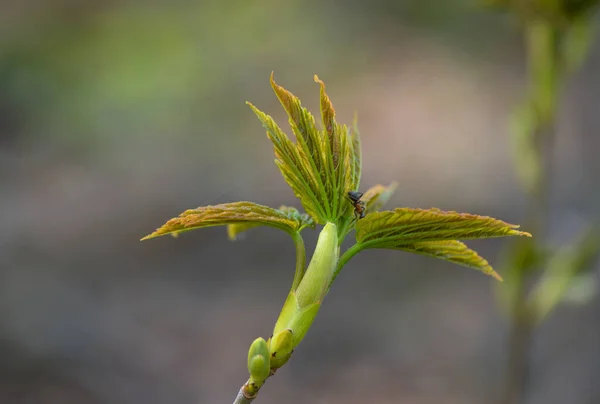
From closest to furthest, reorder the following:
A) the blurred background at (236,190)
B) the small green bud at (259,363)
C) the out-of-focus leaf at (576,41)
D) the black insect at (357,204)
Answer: the small green bud at (259,363), the black insect at (357,204), the out-of-focus leaf at (576,41), the blurred background at (236,190)

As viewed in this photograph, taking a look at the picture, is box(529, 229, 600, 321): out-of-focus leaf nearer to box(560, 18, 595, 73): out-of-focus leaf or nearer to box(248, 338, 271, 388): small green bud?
box(560, 18, 595, 73): out-of-focus leaf

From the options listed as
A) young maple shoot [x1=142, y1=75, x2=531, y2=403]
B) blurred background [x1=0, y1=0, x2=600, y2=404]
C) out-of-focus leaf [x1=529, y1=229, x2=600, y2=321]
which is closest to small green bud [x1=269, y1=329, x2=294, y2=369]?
young maple shoot [x1=142, y1=75, x2=531, y2=403]

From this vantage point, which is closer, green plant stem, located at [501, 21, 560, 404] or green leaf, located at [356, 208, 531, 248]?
green leaf, located at [356, 208, 531, 248]

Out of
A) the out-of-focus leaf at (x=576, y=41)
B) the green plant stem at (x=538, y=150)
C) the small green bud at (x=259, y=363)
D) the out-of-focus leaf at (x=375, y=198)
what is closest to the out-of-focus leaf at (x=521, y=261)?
the green plant stem at (x=538, y=150)

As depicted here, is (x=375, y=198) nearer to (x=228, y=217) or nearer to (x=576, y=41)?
(x=228, y=217)

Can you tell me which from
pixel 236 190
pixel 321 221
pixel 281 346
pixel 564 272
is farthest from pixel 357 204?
pixel 236 190

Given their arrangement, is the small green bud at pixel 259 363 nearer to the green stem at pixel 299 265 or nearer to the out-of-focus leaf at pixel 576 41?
the green stem at pixel 299 265
